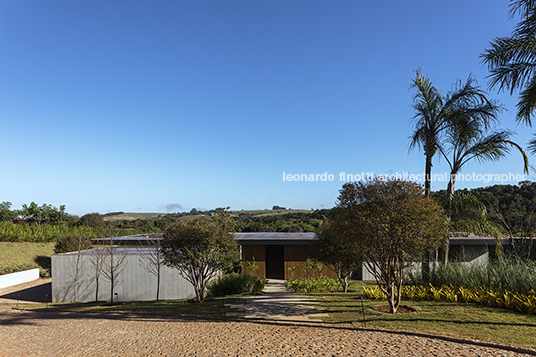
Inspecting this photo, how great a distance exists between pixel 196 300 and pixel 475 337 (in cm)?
1006

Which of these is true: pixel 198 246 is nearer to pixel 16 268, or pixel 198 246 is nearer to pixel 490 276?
pixel 490 276

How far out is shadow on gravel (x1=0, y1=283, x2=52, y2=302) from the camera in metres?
17.3

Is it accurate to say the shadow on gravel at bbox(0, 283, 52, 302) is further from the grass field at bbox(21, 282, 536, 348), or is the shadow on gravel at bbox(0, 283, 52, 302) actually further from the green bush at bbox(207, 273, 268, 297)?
the grass field at bbox(21, 282, 536, 348)

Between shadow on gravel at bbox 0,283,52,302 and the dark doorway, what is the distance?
1230 centimetres

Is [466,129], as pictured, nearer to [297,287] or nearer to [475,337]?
[475,337]

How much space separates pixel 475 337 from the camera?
6.96 metres

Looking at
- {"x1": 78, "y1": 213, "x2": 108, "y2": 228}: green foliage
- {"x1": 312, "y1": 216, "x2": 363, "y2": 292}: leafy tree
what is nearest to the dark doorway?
{"x1": 312, "y1": 216, "x2": 363, "y2": 292}: leafy tree

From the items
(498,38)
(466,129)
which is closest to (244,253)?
(466,129)

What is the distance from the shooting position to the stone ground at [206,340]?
21.8 ft

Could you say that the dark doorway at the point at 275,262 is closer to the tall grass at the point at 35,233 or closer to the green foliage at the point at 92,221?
the tall grass at the point at 35,233

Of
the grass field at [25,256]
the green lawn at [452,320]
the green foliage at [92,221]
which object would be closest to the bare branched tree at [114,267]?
the green lawn at [452,320]

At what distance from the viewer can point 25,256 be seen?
27875mm

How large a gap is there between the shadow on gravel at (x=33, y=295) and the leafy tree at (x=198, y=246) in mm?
8501

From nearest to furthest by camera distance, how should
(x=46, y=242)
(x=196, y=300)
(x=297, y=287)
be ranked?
(x=196, y=300) < (x=297, y=287) < (x=46, y=242)
